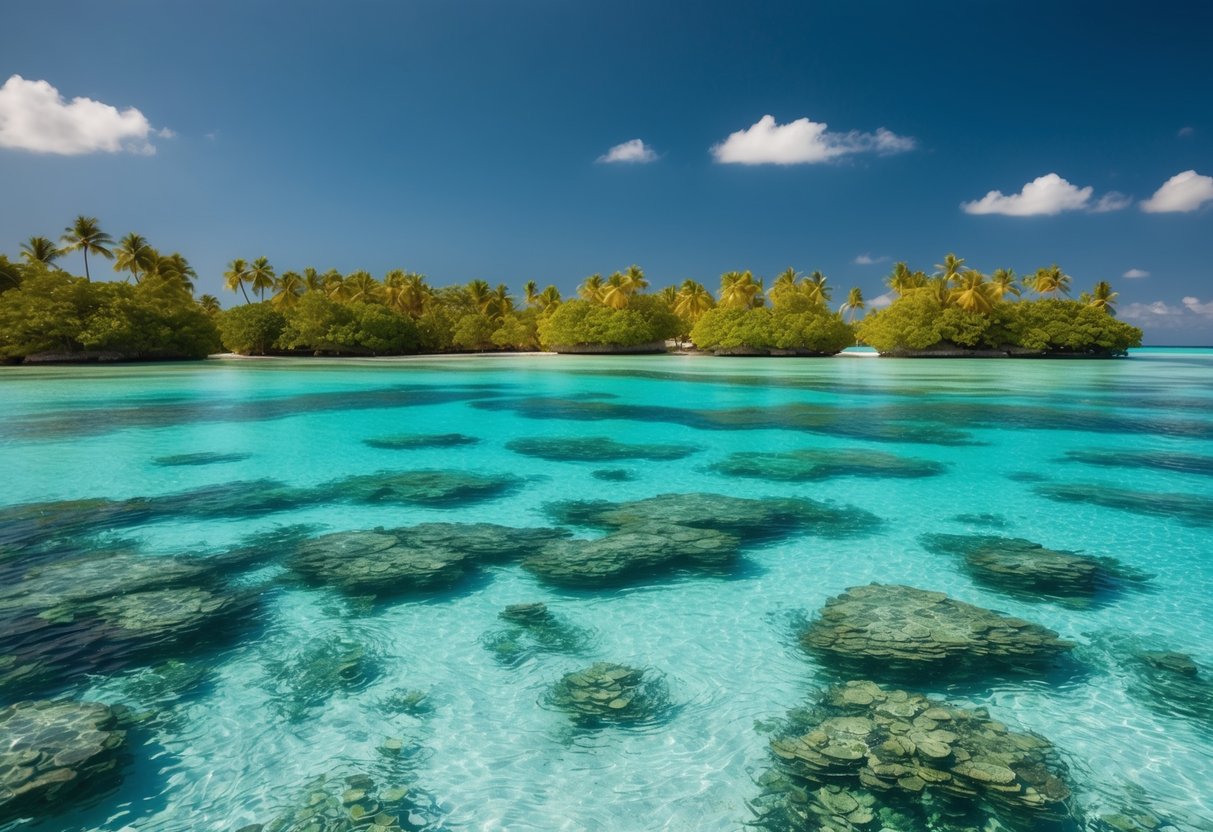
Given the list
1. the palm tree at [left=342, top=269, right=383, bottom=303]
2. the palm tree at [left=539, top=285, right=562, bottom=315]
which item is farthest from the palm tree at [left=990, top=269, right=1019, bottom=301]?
the palm tree at [left=342, top=269, right=383, bottom=303]

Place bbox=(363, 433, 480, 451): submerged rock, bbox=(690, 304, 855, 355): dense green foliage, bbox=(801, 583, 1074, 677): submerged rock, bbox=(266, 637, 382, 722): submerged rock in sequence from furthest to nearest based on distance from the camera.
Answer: bbox=(690, 304, 855, 355): dense green foliage, bbox=(363, 433, 480, 451): submerged rock, bbox=(801, 583, 1074, 677): submerged rock, bbox=(266, 637, 382, 722): submerged rock

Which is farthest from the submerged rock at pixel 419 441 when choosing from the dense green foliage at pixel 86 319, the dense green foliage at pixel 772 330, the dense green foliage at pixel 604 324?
the dense green foliage at pixel 604 324

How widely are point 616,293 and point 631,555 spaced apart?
198ft

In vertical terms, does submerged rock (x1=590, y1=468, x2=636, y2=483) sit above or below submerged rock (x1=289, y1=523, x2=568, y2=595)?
below

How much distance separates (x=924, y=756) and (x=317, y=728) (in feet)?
10.6

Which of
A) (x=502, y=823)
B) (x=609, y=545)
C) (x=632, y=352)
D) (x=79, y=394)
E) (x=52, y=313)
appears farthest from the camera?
(x=632, y=352)

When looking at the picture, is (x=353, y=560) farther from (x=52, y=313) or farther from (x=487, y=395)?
(x=52, y=313)

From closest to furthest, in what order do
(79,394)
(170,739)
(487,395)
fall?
(170,739)
(79,394)
(487,395)

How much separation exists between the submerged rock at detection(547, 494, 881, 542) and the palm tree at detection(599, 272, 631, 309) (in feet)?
190

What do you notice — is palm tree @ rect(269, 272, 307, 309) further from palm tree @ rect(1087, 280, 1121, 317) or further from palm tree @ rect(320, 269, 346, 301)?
palm tree @ rect(1087, 280, 1121, 317)

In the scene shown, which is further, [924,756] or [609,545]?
[609,545]

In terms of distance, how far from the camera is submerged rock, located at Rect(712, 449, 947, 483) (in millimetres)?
10164

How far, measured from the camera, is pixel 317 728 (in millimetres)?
3596

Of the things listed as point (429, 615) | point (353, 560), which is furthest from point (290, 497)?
point (429, 615)
